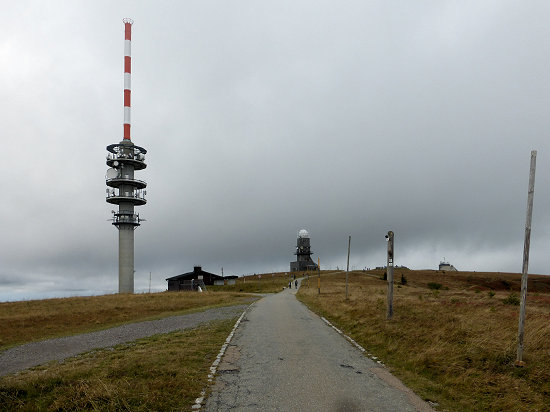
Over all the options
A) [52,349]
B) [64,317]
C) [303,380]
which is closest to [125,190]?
[64,317]

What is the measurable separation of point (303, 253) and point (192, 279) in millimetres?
45705

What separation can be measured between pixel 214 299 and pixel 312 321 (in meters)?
22.4

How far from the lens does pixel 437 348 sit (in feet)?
34.8

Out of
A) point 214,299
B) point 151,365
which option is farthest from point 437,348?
point 214,299

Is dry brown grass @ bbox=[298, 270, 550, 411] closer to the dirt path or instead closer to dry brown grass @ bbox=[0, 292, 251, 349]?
the dirt path

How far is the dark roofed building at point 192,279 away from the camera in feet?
243

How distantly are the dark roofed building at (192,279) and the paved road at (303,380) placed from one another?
206 feet

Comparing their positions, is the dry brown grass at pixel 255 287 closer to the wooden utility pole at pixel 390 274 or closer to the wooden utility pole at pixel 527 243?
the wooden utility pole at pixel 390 274

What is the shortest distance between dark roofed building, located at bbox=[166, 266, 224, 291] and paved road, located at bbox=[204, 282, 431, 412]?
6283 cm

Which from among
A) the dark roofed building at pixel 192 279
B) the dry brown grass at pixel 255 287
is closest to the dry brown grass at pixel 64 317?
the dry brown grass at pixel 255 287

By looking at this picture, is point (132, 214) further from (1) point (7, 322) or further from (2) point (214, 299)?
(1) point (7, 322)

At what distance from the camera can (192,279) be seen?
255ft

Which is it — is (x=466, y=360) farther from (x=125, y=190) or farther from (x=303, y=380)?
(x=125, y=190)

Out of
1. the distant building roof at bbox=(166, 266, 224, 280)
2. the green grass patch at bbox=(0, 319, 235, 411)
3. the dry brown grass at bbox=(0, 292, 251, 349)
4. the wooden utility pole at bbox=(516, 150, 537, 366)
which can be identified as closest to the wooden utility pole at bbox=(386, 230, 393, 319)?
the wooden utility pole at bbox=(516, 150, 537, 366)
